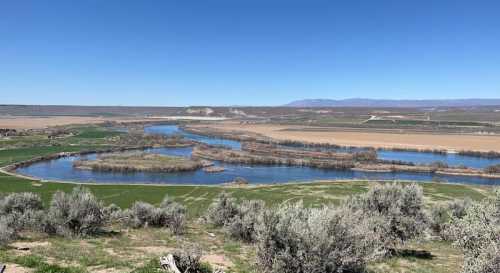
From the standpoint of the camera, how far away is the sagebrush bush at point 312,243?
38.3ft

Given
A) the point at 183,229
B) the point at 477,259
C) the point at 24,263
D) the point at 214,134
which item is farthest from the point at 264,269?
the point at 214,134

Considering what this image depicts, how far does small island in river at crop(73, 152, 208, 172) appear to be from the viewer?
8256cm

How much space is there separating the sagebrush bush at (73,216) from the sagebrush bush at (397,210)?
15118 mm

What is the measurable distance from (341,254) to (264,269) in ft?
8.49

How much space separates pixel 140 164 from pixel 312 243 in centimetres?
7960

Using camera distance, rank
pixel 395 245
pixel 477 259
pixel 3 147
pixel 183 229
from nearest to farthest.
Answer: pixel 477 259 < pixel 395 245 < pixel 183 229 < pixel 3 147

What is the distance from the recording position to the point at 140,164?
86.6 m

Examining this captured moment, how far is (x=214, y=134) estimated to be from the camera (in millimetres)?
170375

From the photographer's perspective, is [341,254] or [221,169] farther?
[221,169]

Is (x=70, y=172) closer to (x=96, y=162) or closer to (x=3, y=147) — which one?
(x=96, y=162)

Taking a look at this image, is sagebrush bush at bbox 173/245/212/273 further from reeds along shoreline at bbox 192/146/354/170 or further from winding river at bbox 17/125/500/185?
reeds along shoreline at bbox 192/146/354/170

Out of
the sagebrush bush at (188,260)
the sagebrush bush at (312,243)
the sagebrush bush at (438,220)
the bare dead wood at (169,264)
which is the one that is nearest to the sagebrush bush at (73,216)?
the bare dead wood at (169,264)

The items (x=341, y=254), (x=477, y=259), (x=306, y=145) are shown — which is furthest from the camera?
(x=306, y=145)

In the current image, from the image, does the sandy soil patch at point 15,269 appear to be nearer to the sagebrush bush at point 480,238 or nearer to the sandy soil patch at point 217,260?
the sandy soil patch at point 217,260
